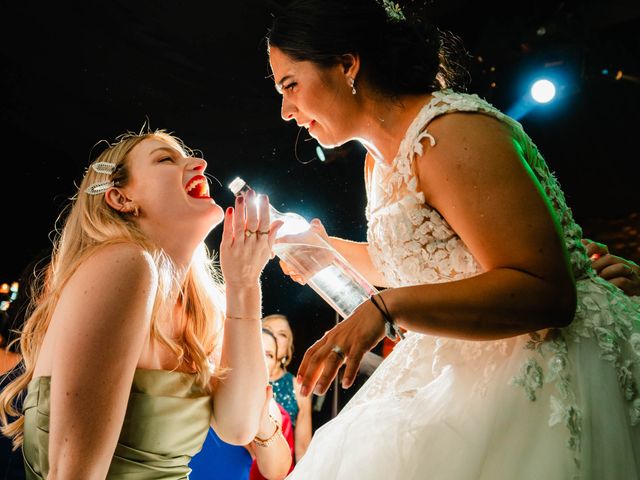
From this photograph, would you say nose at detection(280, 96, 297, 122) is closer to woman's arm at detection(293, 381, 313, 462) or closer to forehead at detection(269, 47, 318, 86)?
forehead at detection(269, 47, 318, 86)

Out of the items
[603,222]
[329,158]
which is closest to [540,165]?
[329,158]

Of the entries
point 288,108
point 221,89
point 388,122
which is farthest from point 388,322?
point 221,89

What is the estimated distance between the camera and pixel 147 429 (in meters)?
1.39

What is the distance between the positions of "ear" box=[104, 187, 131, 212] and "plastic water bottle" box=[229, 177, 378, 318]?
410 millimetres

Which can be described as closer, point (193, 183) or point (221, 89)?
point (193, 183)

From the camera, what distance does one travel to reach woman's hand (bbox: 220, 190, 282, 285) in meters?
1.64

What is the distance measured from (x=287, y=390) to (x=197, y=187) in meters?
2.92

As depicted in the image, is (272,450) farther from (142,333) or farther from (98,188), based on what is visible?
(98,188)

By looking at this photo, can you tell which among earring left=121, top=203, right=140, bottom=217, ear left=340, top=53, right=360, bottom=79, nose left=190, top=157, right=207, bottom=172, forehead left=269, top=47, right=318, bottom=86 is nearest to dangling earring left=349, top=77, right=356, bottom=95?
ear left=340, top=53, right=360, bottom=79

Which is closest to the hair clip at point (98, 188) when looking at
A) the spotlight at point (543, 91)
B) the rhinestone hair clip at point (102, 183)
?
the rhinestone hair clip at point (102, 183)

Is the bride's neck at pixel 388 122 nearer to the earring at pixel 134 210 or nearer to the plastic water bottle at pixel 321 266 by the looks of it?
the plastic water bottle at pixel 321 266

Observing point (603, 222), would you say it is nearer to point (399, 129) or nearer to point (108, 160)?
point (399, 129)

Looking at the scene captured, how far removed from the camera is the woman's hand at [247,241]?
1.64 metres

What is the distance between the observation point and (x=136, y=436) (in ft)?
4.50
